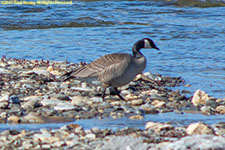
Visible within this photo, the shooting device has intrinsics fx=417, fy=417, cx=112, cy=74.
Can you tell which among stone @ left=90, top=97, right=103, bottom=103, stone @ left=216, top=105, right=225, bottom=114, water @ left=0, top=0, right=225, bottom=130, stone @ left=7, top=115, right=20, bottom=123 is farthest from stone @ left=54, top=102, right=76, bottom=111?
water @ left=0, top=0, right=225, bottom=130

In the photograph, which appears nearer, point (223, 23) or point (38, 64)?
point (38, 64)

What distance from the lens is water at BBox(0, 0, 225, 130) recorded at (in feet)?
48.1

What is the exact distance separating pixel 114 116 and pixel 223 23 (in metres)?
22.6

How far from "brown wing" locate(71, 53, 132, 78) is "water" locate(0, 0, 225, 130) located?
9.99 ft

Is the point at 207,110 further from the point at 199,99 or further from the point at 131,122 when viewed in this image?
the point at 131,122

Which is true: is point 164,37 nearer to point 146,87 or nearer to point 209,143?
point 146,87

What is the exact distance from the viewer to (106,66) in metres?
8.61

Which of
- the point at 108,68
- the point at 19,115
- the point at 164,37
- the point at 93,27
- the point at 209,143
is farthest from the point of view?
the point at 93,27

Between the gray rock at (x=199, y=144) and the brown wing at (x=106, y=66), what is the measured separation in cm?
356

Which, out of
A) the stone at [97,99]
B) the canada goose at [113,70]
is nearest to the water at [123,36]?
the canada goose at [113,70]

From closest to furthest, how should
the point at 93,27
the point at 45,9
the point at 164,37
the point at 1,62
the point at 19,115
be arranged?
the point at 19,115 < the point at 1,62 < the point at 164,37 < the point at 93,27 < the point at 45,9

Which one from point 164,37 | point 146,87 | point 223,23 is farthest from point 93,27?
point 146,87

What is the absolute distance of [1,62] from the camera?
12.8 meters

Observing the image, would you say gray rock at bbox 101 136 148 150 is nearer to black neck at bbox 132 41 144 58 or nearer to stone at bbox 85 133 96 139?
stone at bbox 85 133 96 139
